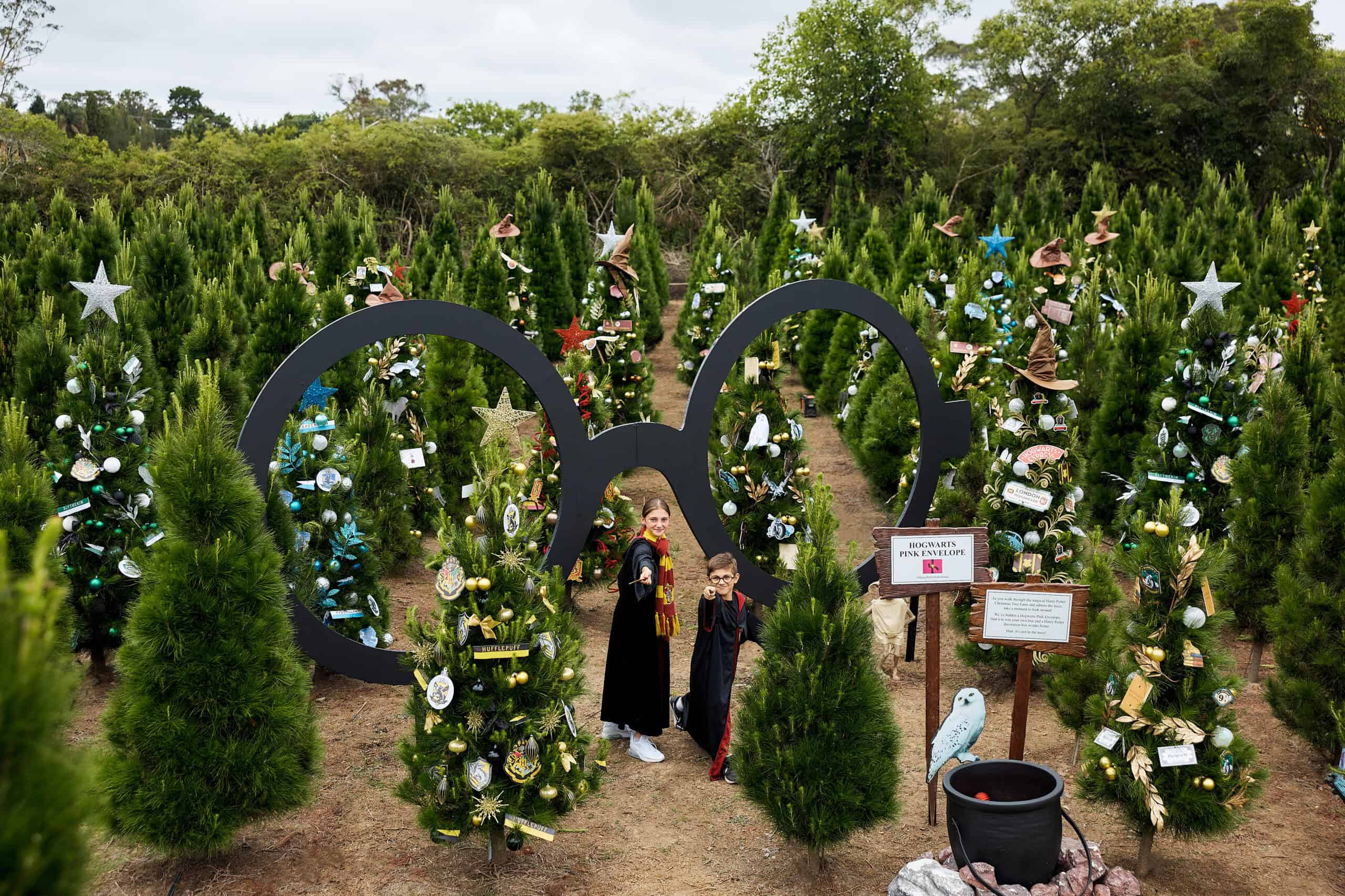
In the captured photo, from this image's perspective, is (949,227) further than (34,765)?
Yes

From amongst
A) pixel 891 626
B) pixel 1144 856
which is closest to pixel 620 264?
pixel 891 626

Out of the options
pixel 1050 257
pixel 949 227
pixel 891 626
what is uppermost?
pixel 949 227

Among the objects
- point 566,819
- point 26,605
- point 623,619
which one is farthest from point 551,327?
point 26,605

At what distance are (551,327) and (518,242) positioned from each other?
2.43 meters

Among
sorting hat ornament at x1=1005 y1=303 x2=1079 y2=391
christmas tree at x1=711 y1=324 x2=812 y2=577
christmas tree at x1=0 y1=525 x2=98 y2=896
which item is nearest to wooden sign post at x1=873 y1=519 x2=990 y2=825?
sorting hat ornament at x1=1005 y1=303 x2=1079 y2=391

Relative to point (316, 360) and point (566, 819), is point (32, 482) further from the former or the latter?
point (566, 819)

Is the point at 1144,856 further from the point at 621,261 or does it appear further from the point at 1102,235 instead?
the point at 1102,235

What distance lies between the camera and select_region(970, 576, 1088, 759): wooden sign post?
16.4ft

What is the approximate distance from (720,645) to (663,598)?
421 mm

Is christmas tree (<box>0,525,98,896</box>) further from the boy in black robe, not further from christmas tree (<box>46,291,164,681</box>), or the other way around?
christmas tree (<box>46,291,164,681</box>)

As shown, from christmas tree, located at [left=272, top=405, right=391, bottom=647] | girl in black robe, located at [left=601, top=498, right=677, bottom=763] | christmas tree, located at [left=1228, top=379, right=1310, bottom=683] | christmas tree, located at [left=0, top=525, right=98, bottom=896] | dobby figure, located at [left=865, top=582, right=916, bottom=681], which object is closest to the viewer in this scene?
christmas tree, located at [left=0, top=525, right=98, bottom=896]

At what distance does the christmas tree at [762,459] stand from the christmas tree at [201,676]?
4.14 m

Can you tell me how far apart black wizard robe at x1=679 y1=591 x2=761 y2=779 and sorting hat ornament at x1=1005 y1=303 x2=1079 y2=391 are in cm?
233

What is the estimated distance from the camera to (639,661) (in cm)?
594
